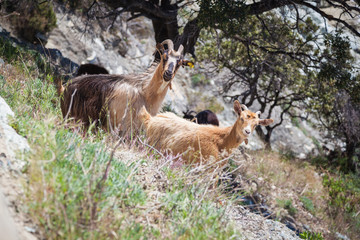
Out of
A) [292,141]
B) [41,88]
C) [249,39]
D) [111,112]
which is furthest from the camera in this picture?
[292,141]

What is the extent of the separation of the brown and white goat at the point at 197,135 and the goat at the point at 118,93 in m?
0.30

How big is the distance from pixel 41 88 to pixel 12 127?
238 centimetres

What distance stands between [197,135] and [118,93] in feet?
5.37

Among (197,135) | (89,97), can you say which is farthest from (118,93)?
(197,135)

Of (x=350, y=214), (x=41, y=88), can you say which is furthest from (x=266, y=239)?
(x=350, y=214)

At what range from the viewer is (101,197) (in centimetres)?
305

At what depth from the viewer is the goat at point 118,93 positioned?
6.74 meters

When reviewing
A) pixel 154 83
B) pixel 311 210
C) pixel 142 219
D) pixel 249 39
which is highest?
pixel 249 39

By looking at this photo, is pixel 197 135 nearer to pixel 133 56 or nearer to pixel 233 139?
pixel 233 139

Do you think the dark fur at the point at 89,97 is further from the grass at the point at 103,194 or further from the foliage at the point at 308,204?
the foliage at the point at 308,204

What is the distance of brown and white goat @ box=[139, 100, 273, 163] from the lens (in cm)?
627

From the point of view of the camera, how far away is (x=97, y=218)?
292 centimetres

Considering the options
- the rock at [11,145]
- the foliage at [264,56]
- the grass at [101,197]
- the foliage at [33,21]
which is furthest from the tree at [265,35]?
the rock at [11,145]

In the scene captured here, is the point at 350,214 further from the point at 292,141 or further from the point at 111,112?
the point at 292,141
